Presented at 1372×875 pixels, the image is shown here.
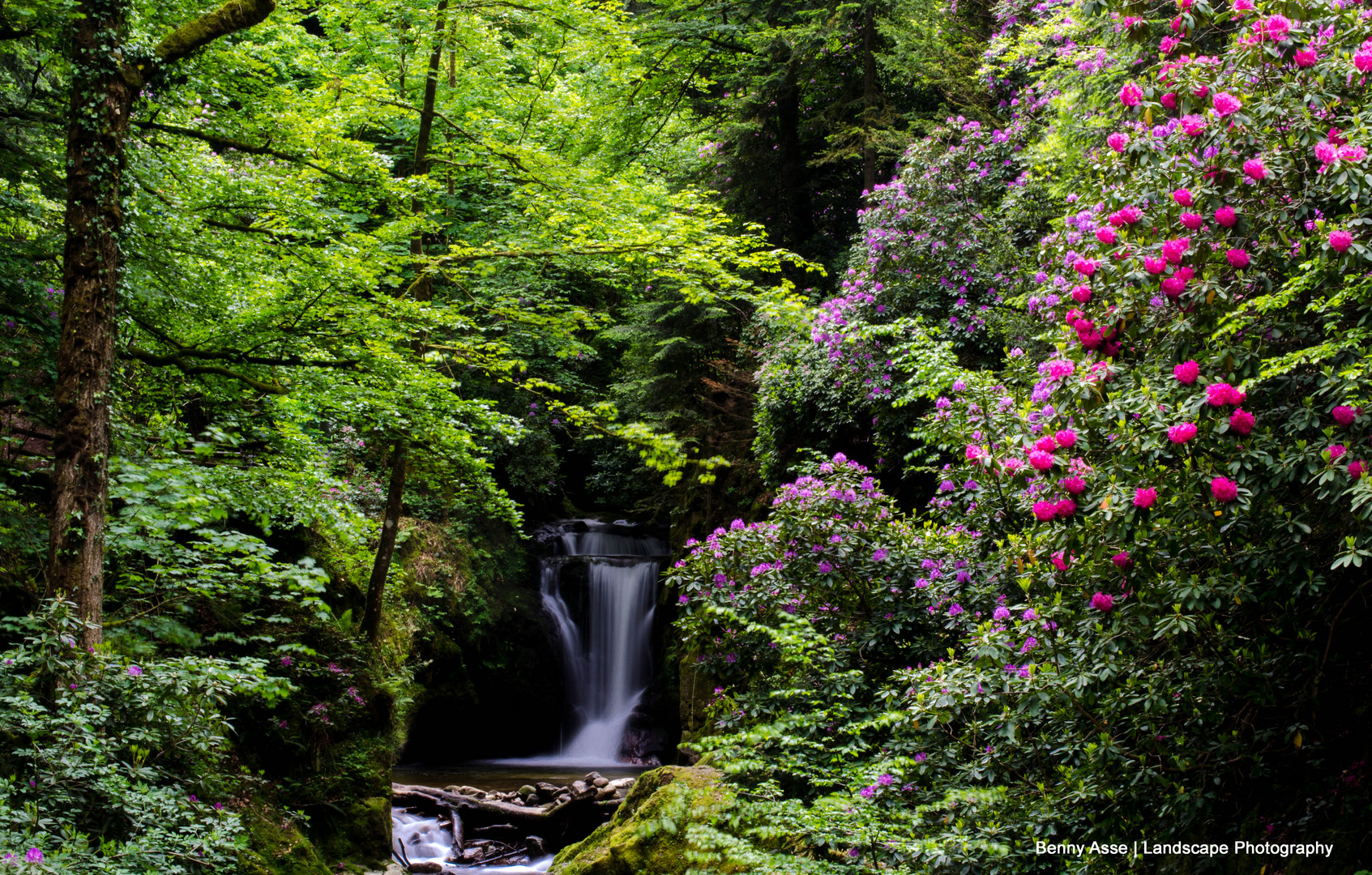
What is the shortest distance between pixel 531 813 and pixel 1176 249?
9172 mm

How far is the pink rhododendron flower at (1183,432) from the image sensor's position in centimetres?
289


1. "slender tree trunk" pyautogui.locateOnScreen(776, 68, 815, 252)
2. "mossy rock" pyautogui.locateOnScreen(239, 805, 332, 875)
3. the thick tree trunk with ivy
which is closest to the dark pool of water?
"mossy rock" pyautogui.locateOnScreen(239, 805, 332, 875)

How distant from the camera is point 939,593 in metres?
5.43

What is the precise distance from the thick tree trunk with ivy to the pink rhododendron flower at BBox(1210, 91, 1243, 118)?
535 centimetres

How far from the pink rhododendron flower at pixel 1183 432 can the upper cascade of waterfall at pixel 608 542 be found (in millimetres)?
13178

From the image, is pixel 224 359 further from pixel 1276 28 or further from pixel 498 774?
pixel 498 774

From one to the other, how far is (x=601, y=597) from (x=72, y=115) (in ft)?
38.7

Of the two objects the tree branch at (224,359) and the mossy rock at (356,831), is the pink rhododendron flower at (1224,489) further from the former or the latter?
the mossy rock at (356,831)

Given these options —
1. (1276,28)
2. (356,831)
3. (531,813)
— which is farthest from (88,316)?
(531,813)

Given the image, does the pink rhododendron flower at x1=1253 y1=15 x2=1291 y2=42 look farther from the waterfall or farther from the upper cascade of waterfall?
the upper cascade of waterfall

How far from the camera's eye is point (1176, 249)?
317 centimetres

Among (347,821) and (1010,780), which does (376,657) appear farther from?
(1010,780)

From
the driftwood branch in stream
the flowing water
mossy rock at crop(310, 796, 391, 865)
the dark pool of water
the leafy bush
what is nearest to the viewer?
the leafy bush

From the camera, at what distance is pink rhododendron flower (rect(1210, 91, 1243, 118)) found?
10.6ft
